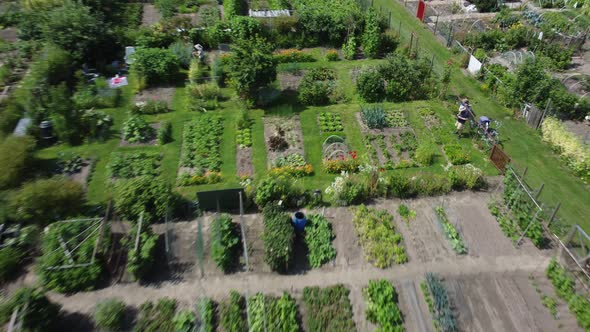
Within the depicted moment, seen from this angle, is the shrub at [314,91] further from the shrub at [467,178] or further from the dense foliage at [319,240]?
the dense foliage at [319,240]

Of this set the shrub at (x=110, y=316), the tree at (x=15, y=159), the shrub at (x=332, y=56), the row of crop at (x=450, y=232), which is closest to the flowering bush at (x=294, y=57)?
the shrub at (x=332, y=56)

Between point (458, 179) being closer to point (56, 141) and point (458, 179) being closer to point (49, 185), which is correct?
point (49, 185)

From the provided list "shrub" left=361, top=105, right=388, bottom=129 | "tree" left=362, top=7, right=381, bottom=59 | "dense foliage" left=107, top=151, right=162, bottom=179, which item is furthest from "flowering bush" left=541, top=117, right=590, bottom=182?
"dense foliage" left=107, top=151, right=162, bottom=179

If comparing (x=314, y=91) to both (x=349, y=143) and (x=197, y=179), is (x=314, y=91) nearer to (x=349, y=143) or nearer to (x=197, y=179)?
(x=349, y=143)

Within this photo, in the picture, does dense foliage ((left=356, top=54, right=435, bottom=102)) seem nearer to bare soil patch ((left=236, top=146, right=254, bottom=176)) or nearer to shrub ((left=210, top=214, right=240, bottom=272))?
bare soil patch ((left=236, top=146, right=254, bottom=176))

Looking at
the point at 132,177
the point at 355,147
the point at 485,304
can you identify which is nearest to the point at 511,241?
the point at 485,304

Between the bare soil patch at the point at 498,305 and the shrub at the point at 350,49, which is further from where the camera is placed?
the shrub at the point at 350,49

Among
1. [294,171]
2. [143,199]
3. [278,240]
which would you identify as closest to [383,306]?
[278,240]
